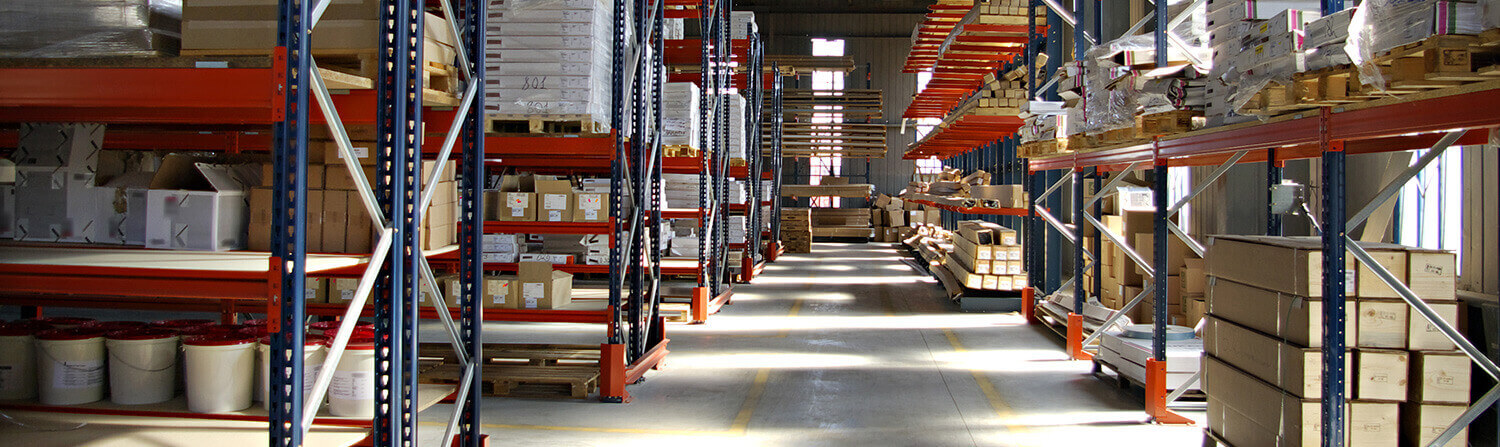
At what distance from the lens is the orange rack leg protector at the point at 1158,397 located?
6.05 metres

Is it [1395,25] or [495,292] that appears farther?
[495,292]

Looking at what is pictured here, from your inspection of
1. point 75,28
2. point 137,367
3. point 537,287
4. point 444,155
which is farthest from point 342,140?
point 537,287

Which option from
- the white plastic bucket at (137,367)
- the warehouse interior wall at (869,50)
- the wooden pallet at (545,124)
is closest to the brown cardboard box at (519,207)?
the wooden pallet at (545,124)

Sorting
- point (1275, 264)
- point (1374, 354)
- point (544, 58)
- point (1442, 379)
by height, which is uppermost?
point (544, 58)

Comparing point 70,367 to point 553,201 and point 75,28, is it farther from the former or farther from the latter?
point 553,201

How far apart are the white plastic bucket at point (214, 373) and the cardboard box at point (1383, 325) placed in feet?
16.0

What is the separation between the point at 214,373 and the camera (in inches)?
140

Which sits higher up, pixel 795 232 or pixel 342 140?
pixel 342 140

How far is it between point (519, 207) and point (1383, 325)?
551cm

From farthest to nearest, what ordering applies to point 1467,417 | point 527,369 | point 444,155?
point 527,369, point 1467,417, point 444,155

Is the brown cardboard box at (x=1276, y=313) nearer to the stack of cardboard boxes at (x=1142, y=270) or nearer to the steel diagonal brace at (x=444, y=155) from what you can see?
the stack of cardboard boxes at (x=1142, y=270)

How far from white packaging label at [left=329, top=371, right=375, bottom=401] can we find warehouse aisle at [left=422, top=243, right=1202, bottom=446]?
1813mm

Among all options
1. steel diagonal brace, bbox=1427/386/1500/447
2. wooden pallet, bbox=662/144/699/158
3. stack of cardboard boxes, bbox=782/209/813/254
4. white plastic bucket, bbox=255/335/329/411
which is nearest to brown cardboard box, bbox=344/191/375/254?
white plastic bucket, bbox=255/335/329/411

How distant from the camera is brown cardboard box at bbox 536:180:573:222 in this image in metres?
7.07
